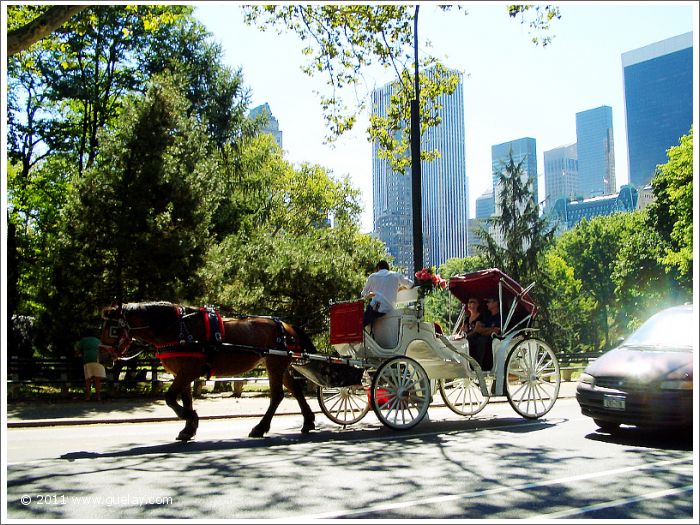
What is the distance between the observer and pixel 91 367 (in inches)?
711

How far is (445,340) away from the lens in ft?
40.7

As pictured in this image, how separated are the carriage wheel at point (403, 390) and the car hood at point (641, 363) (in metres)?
2.54

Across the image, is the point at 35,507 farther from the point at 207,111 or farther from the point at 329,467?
the point at 207,111

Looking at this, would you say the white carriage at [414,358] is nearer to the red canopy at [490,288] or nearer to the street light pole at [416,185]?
the red canopy at [490,288]

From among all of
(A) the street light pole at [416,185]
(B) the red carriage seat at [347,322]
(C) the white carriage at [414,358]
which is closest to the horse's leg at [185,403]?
(C) the white carriage at [414,358]

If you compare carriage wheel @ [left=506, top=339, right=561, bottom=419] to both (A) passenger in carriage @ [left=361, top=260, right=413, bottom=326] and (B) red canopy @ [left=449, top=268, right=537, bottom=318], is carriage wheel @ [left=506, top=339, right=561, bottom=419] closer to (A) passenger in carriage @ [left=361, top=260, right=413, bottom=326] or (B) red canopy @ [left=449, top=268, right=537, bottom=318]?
(B) red canopy @ [left=449, top=268, right=537, bottom=318]

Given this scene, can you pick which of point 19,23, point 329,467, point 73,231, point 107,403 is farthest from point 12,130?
point 329,467

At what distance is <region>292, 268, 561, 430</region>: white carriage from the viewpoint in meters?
11.5

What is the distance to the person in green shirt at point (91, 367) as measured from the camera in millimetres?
17938

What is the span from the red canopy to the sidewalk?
4.36 meters

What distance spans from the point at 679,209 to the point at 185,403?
Result: 37.9 meters

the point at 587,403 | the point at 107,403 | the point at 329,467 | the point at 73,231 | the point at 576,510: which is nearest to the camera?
the point at 576,510

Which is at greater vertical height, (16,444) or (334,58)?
(334,58)

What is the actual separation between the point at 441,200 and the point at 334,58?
250 feet
